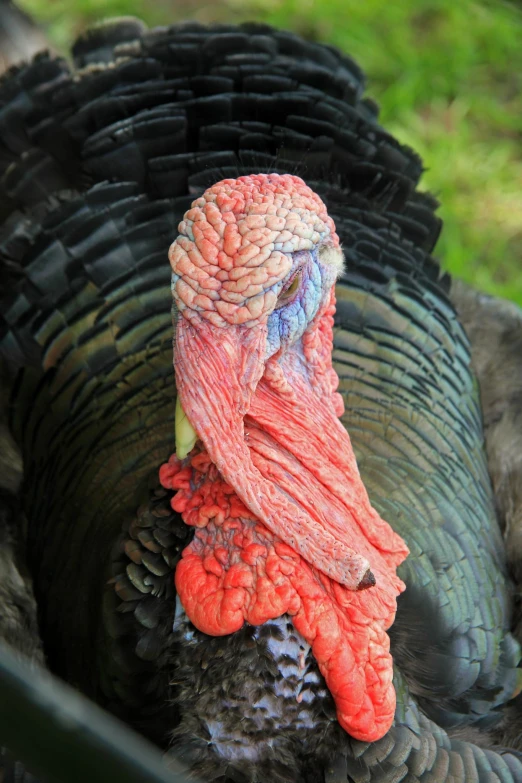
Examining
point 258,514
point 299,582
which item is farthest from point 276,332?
point 299,582

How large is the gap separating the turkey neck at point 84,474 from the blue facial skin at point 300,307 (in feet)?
1.74

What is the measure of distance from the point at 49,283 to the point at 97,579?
86 cm

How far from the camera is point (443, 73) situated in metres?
4.54

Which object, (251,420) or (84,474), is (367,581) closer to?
(251,420)

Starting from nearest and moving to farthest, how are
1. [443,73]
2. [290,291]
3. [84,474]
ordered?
[290,291]
[84,474]
[443,73]

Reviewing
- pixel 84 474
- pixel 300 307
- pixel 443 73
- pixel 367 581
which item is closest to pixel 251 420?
pixel 300 307

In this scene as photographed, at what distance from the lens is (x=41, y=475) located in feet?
8.05

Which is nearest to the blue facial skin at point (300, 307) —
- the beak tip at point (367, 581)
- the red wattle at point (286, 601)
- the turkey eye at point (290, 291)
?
the turkey eye at point (290, 291)

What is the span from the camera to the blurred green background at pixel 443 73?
415cm

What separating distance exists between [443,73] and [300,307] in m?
3.30

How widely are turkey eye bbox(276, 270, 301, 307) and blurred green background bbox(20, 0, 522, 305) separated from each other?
2611 mm

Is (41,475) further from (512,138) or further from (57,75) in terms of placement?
(512,138)

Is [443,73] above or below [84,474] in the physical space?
above

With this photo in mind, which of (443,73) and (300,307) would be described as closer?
(300,307)
